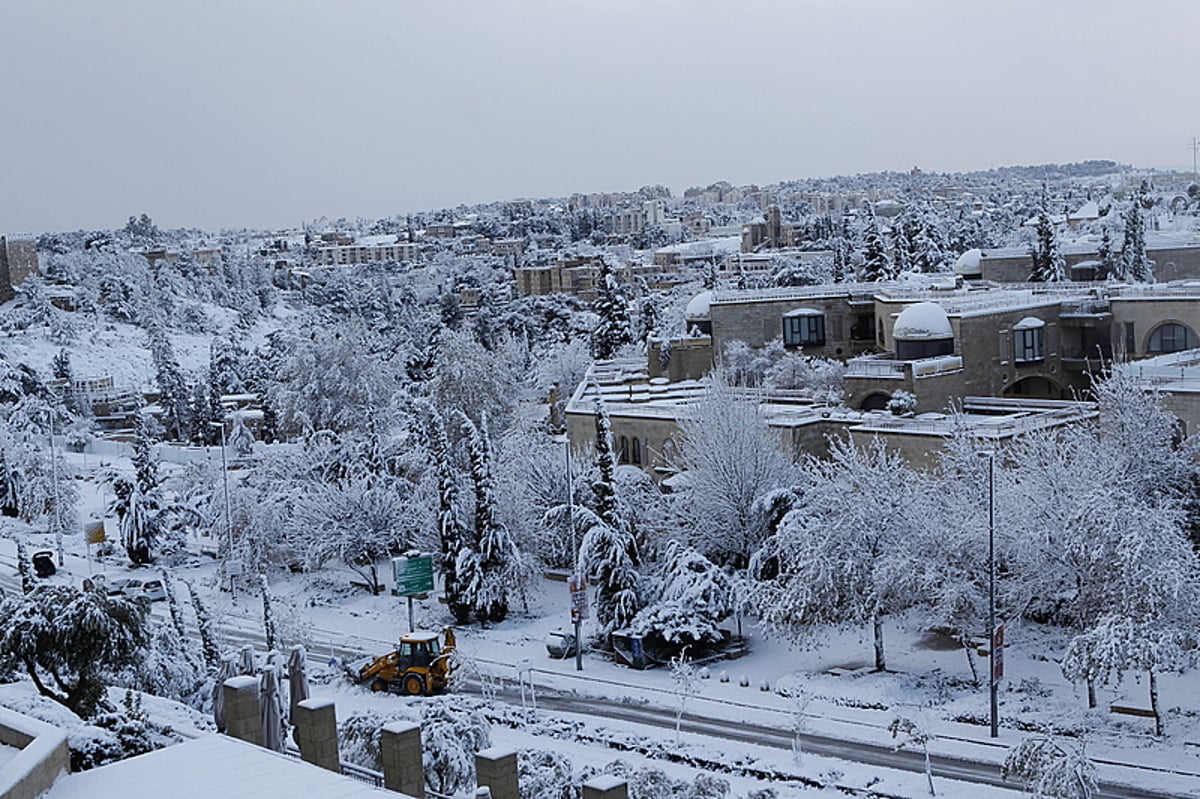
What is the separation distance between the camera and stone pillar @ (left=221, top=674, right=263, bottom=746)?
1662 centimetres

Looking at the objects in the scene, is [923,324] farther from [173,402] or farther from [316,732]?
[173,402]

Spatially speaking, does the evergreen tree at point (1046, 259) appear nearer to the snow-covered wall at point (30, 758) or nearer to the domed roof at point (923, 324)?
the domed roof at point (923, 324)

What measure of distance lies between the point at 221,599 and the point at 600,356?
34.7 m

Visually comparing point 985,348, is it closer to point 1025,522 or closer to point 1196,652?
point 1025,522

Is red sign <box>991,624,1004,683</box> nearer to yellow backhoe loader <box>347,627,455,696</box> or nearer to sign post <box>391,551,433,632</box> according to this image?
yellow backhoe loader <box>347,627,455,696</box>

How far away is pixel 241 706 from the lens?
16.7 meters

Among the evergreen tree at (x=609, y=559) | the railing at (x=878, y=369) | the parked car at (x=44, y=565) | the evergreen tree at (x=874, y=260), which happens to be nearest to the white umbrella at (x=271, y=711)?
the evergreen tree at (x=609, y=559)

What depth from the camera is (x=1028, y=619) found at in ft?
108

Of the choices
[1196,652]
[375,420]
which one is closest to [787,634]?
[1196,652]

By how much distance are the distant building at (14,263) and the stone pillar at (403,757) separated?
12197 centimetres

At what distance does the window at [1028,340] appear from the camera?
165 ft

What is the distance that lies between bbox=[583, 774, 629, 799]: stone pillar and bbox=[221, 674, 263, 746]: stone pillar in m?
5.24

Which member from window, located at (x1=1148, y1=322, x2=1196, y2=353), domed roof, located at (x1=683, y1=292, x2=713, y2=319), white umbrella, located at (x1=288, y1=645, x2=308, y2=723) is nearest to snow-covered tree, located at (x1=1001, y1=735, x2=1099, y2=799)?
white umbrella, located at (x1=288, y1=645, x2=308, y2=723)

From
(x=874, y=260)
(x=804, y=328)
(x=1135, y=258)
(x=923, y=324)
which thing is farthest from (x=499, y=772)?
(x=874, y=260)
